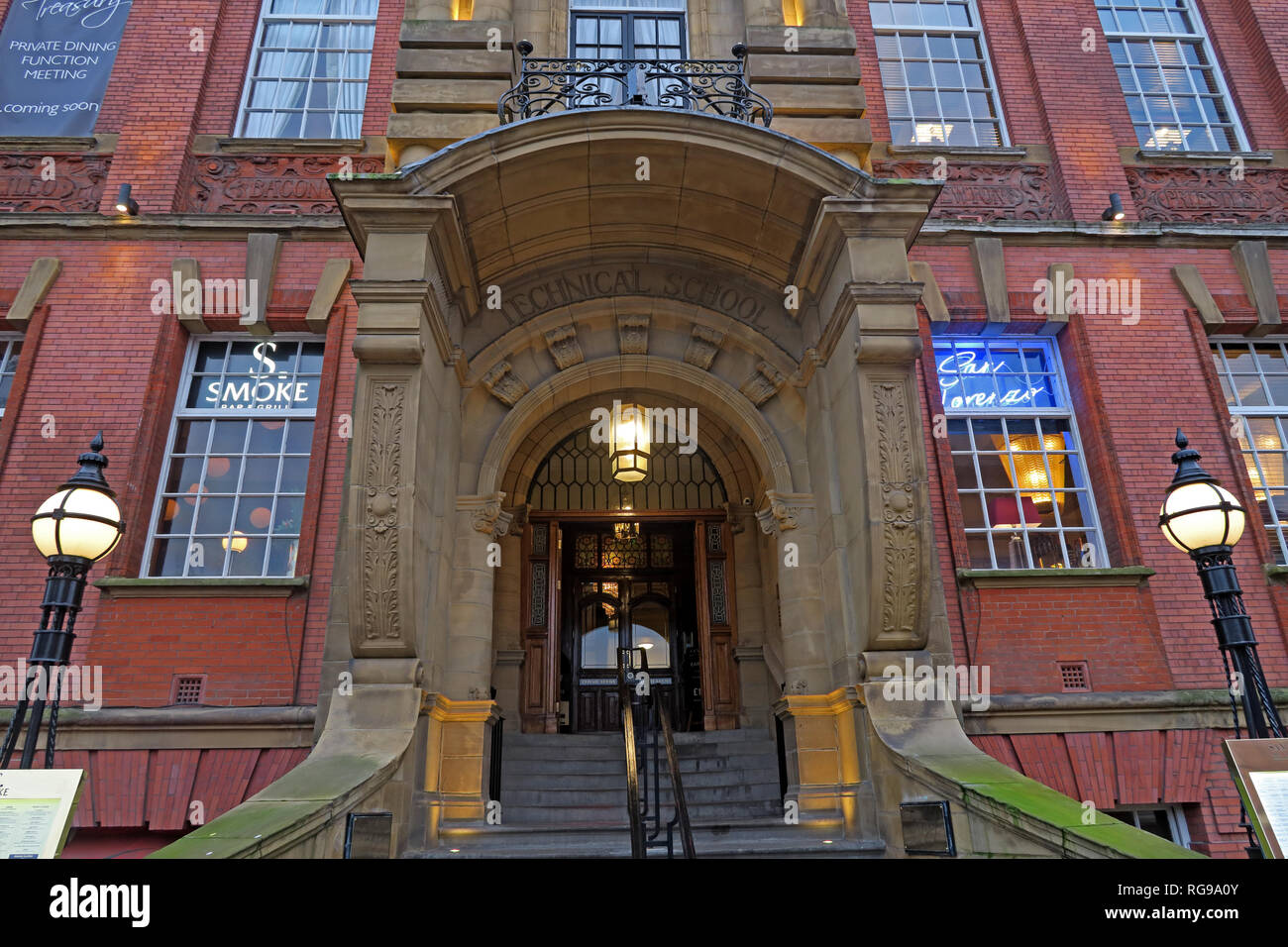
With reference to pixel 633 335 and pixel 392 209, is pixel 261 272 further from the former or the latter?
pixel 633 335

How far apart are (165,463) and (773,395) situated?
20.5 feet

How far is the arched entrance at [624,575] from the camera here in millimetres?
10359

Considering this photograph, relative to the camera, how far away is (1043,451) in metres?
8.67

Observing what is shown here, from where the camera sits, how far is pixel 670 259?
8.26m

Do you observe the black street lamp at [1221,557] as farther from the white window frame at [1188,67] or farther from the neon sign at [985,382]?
the white window frame at [1188,67]

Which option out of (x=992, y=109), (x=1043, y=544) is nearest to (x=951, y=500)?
(x=1043, y=544)

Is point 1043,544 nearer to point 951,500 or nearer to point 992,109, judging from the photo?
point 951,500

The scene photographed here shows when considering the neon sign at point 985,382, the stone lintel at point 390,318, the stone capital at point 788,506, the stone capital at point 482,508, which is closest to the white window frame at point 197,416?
the stone capital at point 482,508

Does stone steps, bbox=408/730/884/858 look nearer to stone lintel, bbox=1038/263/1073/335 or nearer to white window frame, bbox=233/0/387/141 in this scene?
stone lintel, bbox=1038/263/1073/335

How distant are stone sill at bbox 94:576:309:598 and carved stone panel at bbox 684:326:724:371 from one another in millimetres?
4352

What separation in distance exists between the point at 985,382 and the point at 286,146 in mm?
8414

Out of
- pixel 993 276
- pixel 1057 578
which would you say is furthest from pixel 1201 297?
pixel 1057 578

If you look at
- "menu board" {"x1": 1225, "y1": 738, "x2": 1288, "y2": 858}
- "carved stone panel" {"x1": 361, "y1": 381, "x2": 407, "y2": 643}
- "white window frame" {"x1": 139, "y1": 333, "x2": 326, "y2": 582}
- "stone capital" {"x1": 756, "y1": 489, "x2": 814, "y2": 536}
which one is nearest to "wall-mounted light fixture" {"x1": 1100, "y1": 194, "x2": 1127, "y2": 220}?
"stone capital" {"x1": 756, "y1": 489, "x2": 814, "y2": 536}

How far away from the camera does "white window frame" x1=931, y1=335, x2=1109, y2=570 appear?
27.1ft
